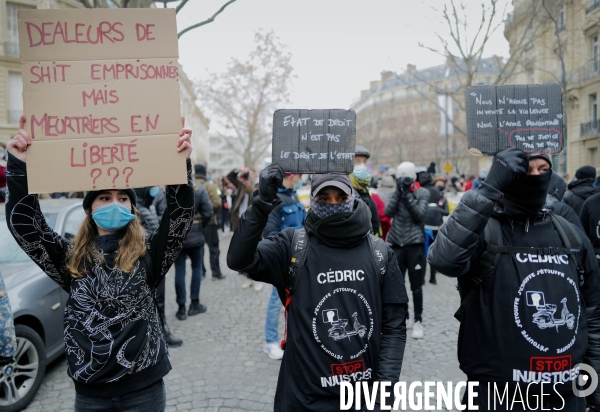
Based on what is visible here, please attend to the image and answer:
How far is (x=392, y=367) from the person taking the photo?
Answer: 2.22 meters

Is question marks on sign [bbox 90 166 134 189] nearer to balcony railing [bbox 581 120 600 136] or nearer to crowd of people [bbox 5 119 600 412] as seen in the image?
crowd of people [bbox 5 119 600 412]

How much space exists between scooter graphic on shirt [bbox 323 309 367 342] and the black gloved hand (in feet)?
2.98

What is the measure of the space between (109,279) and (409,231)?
403cm

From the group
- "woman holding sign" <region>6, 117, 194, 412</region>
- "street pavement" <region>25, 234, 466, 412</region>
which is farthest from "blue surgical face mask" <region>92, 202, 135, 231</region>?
"street pavement" <region>25, 234, 466, 412</region>

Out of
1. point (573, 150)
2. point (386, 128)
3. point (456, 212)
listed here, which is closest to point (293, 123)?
point (456, 212)

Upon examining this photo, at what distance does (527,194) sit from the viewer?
2203mm

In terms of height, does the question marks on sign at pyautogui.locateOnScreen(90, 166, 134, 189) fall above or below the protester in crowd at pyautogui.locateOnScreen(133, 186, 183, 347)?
above

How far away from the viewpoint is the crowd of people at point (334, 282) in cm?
214

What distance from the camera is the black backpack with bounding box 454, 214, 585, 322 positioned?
2189 mm

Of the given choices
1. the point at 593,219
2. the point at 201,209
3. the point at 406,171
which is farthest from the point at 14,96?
the point at 593,219

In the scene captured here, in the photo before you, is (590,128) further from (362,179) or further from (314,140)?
(314,140)

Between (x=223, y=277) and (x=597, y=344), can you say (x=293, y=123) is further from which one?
(x=223, y=277)

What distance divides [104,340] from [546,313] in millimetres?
2113

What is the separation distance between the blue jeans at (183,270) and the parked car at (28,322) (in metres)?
1.85
